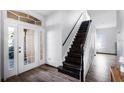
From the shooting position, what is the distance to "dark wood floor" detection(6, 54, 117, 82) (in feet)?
3.78

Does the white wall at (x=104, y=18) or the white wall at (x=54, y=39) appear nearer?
the white wall at (x=104, y=18)

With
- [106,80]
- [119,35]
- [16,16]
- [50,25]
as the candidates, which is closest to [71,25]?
[50,25]

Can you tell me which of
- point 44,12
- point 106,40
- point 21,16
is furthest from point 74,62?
point 21,16

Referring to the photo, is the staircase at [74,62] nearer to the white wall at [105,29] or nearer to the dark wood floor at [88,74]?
the dark wood floor at [88,74]

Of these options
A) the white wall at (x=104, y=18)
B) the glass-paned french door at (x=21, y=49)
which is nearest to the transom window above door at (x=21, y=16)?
the glass-paned french door at (x=21, y=49)

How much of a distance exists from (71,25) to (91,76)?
2.56 feet

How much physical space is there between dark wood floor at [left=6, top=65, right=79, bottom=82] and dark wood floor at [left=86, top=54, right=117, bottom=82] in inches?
9.6

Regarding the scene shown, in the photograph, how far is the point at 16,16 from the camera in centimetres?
116

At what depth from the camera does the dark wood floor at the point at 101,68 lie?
3.77 feet

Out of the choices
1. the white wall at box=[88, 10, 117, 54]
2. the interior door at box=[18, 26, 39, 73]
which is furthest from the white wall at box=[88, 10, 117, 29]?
the interior door at box=[18, 26, 39, 73]

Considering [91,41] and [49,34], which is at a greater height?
[49,34]

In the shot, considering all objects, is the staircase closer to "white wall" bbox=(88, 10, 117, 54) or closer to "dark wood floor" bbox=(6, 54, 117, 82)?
"dark wood floor" bbox=(6, 54, 117, 82)
